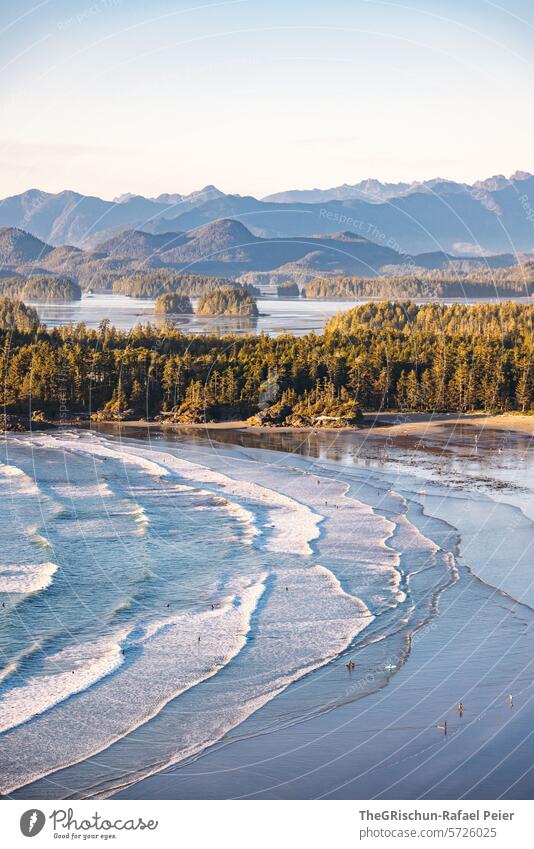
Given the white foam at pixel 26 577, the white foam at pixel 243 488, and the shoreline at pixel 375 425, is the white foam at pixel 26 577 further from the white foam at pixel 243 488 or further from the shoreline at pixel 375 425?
the shoreline at pixel 375 425

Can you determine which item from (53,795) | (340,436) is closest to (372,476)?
(340,436)

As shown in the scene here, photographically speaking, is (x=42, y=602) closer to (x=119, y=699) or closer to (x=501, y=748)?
(x=119, y=699)

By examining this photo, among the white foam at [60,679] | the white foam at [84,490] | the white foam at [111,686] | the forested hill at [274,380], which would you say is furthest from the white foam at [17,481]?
the forested hill at [274,380]

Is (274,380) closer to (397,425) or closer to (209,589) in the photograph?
(397,425)

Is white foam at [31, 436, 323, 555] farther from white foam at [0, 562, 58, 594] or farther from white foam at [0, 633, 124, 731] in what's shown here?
white foam at [0, 633, 124, 731]

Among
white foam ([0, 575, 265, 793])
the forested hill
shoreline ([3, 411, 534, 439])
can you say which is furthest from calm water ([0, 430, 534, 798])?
the forested hill
